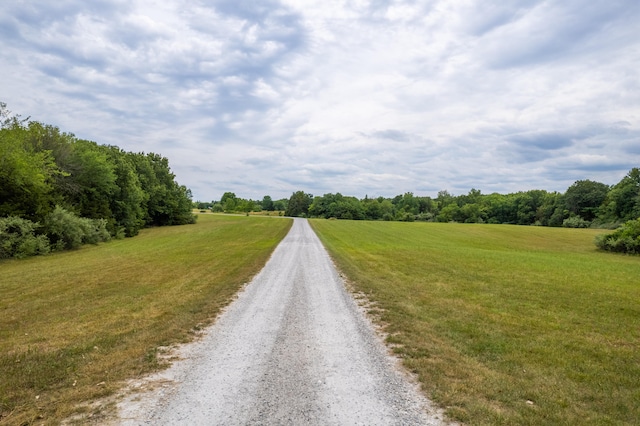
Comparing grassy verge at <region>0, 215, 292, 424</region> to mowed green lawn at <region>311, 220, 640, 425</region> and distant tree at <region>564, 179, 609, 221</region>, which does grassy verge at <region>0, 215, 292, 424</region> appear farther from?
distant tree at <region>564, 179, 609, 221</region>

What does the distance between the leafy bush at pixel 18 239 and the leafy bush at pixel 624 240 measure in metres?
43.5

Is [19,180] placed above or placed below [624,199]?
below

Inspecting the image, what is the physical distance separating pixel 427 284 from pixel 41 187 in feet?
86.3

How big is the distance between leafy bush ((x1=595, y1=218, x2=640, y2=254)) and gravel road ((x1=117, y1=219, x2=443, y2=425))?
104ft

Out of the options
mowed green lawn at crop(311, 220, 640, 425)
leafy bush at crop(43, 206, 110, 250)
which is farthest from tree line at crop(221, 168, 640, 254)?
leafy bush at crop(43, 206, 110, 250)

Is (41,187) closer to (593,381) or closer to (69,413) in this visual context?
(69,413)

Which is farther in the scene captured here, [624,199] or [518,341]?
[624,199]

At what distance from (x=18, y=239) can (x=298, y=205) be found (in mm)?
115013

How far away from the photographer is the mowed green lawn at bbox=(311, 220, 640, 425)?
489 cm

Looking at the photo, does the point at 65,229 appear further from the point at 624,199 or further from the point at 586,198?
the point at 586,198

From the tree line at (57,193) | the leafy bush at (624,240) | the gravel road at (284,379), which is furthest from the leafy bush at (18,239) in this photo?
the leafy bush at (624,240)

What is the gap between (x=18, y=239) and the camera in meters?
21.8

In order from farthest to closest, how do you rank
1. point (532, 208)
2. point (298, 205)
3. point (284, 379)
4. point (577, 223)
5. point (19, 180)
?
point (298, 205)
point (532, 208)
point (577, 223)
point (19, 180)
point (284, 379)

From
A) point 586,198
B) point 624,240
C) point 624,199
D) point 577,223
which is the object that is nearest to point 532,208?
point 586,198
